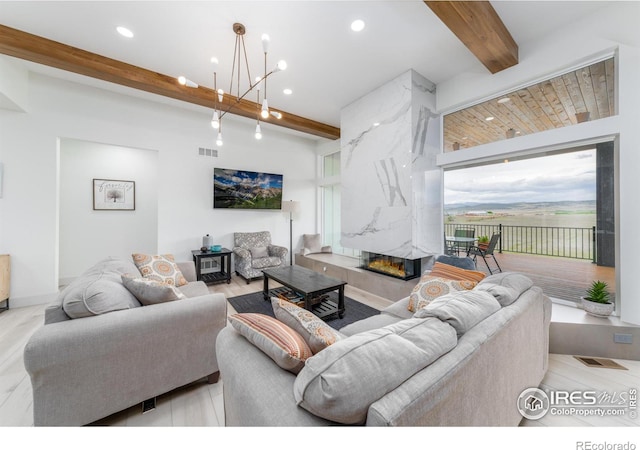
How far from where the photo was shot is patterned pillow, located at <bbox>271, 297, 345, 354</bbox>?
1036 mm

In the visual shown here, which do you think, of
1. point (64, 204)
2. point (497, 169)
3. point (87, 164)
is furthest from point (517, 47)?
point (64, 204)

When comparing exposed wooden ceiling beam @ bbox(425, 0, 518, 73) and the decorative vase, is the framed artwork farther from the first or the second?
the decorative vase

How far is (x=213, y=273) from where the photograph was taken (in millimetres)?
4680

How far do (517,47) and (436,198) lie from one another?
191 centimetres

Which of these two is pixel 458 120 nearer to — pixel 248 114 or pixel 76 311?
pixel 248 114

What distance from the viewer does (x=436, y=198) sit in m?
3.54

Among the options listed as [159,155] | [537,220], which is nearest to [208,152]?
[159,155]

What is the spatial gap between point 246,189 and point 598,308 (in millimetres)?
5324

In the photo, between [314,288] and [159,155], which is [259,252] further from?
[159,155]

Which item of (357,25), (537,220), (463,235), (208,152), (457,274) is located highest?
(357,25)

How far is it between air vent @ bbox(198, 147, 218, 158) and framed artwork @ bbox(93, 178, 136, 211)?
146cm
